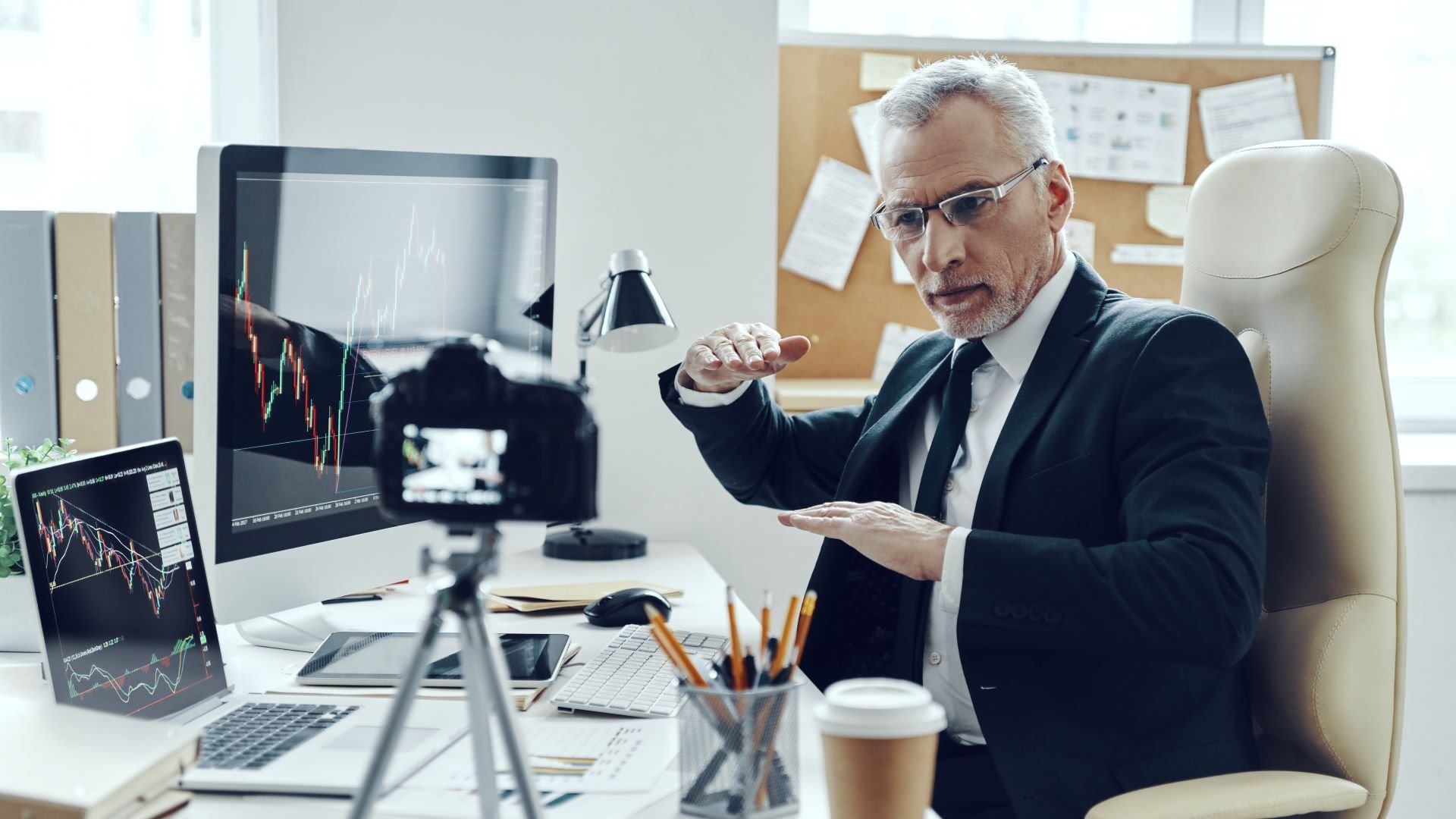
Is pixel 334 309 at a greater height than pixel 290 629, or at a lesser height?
greater

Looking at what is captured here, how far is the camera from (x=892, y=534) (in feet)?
3.74

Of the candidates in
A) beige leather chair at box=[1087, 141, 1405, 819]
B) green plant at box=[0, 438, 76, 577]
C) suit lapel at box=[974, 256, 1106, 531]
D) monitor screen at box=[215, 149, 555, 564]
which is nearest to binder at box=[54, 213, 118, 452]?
green plant at box=[0, 438, 76, 577]

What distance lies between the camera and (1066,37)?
2.31 m

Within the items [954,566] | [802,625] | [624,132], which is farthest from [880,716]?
[624,132]

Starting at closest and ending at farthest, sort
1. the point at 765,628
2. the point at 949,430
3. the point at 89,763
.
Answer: the point at 89,763 → the point at 765,628 → the point at 949,430

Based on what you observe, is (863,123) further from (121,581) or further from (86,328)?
(121,581)

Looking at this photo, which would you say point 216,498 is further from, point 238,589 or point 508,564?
point 508,564

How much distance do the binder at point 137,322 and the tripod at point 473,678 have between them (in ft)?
3.34

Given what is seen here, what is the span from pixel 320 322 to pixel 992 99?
83cm

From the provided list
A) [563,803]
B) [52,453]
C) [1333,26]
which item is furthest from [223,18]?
[1333,26]

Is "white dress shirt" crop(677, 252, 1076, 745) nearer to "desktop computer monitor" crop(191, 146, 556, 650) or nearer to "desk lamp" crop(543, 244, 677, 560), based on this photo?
"desk lamp" crop(543, 244, 677, 560)

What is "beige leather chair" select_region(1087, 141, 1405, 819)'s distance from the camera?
1.12 metres

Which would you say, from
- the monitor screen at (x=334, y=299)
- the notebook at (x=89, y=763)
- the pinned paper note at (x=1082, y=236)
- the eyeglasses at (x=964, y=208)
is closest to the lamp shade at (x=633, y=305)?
the monitor screen at (x=334, y=299)

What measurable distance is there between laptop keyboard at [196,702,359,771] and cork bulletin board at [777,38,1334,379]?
54.7 inches
